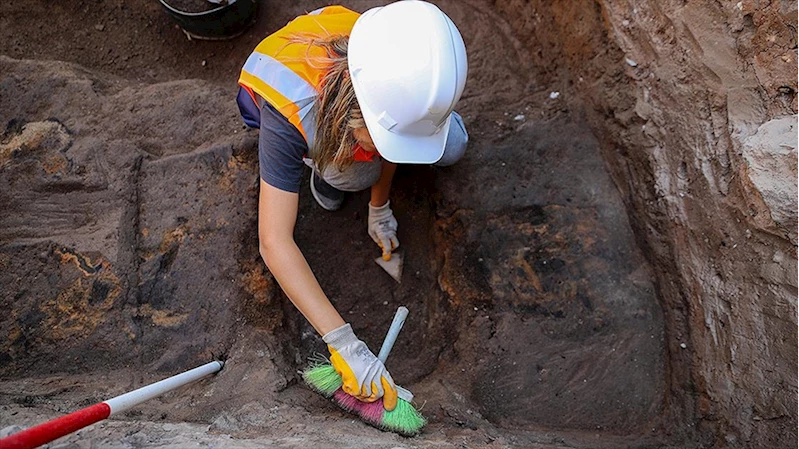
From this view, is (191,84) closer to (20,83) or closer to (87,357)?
(20,83)

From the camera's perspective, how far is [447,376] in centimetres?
235

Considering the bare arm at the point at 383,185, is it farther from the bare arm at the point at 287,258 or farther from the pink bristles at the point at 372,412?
the pink bristles at the point at 372,412

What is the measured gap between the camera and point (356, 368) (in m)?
1.89

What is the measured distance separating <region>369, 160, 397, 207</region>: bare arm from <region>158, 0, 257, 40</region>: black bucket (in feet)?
3.37

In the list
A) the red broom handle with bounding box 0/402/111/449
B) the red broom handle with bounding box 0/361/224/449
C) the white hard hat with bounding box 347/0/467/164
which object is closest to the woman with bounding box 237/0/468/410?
the white hard hat with bounding box 347/0/467/164

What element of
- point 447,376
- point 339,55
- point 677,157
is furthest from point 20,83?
point 677,157

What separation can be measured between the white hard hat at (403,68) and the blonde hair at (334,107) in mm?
46

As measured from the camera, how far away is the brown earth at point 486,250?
1835 mm

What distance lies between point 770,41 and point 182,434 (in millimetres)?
1897

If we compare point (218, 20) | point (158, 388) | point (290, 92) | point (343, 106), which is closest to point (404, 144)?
point (343, 106)

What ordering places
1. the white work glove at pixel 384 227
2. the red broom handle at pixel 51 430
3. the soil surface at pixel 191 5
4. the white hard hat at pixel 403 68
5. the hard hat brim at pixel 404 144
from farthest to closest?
the soil surface at pixel 191 5, the white work glove at pixel 384 227, the hard hat brim at pixel 404 144, the white hard hat at pixel 403 68, the red broom handle at pixel 51 430

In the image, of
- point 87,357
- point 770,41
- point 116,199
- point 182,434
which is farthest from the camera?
point 116,199

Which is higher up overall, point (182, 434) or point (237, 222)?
point (237, 222)

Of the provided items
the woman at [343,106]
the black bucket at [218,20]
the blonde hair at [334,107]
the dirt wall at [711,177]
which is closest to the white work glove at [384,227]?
the woman at [343,106]
